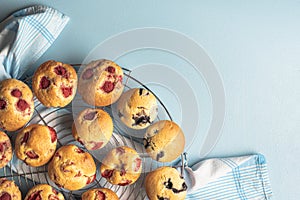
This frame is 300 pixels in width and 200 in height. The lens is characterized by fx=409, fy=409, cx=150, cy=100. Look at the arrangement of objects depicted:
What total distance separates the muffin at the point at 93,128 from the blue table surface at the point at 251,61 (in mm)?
281

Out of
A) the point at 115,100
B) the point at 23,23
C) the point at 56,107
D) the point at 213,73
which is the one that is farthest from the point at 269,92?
the point at 23,23

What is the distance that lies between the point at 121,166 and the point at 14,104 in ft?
1.00

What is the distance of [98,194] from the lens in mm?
1032

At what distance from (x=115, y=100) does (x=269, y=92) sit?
0.50m

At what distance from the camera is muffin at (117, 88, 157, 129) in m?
1.05

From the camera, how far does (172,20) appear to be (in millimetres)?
1229

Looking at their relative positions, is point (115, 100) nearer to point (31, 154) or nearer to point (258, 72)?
point (31, 154)

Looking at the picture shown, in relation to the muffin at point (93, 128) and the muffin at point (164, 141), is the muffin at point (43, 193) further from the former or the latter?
the muffin at point (164, 141)

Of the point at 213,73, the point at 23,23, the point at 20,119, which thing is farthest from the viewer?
the point at 213,73

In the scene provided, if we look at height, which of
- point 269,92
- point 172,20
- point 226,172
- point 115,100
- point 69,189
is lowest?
point 69,189

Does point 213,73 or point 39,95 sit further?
point 213,73

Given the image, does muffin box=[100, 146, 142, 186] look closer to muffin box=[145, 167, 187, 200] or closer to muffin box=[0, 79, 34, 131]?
muffin box=[145, 167, 187, 200]

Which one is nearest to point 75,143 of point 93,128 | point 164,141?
point 93,128

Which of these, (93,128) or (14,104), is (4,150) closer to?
(14,104)
